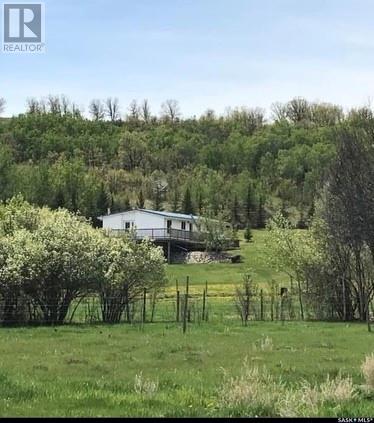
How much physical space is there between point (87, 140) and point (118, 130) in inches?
603

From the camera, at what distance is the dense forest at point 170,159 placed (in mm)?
112250

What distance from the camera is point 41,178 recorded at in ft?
358

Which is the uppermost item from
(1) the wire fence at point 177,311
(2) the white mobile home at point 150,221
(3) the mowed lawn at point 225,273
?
(2) the white mobile home at point 150,221

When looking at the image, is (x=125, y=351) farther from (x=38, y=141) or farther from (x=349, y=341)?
(x=38, y=141)

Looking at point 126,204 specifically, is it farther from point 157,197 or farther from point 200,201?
point 200,201

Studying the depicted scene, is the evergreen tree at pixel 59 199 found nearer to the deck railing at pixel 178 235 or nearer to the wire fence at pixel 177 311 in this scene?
the deck railing at pixel 178 235

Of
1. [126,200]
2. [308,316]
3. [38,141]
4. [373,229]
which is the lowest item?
[308,316]

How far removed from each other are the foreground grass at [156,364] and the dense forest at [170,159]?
7231 centimetres

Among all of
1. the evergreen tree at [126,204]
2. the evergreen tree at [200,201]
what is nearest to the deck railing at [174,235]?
the evergreen tree at [200,201]

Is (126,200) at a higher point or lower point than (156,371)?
higher

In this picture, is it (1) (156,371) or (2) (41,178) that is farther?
(2) (41,178)

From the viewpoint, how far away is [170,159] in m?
161

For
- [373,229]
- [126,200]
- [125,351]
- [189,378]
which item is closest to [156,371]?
[189,378]

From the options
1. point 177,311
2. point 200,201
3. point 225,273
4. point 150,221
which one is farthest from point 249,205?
point 177,311
